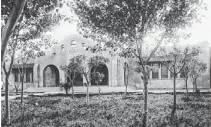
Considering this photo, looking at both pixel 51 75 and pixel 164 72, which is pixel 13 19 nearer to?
pixel 164 72

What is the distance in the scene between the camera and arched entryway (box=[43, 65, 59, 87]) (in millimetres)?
32594

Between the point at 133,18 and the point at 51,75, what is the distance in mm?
27172

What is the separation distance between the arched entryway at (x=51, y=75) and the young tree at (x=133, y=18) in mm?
24830

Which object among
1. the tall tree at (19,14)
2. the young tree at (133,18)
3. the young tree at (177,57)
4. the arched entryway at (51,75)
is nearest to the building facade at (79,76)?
the arched entryway at (51,75)

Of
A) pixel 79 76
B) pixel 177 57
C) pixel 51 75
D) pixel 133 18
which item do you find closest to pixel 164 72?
pixel 79 76

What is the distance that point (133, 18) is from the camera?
7.92 meters

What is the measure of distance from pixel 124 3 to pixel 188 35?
10.1 feet

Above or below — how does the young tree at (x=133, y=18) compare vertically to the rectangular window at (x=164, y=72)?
above

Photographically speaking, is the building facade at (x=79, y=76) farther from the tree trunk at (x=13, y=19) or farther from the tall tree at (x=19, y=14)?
the tree trunk at (x=13, y=19)

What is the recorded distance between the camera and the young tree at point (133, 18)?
795 cm

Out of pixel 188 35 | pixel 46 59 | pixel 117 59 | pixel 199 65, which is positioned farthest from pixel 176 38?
pixel 46 59

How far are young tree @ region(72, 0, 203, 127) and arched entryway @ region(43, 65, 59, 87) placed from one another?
81.5ft

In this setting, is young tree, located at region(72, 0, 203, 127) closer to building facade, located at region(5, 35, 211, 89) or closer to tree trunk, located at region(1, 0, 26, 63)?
tree trunk, located at region(1, 0, 26, 63)

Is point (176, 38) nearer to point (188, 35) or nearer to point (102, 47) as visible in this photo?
point (188, 35)
